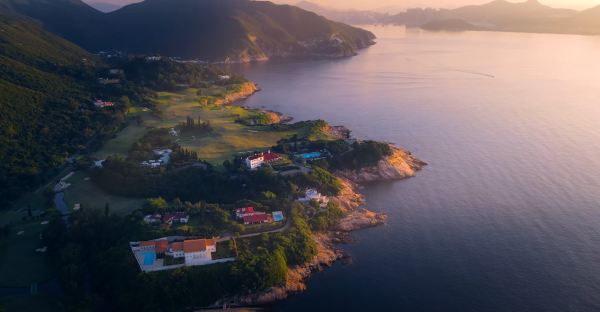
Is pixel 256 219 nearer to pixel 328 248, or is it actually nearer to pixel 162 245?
pixel 328 248

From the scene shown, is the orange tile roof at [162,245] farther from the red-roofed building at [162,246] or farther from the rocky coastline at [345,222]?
the rocky coastline at [345,222]

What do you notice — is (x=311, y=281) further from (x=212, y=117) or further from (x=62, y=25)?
(x=62, y=25)

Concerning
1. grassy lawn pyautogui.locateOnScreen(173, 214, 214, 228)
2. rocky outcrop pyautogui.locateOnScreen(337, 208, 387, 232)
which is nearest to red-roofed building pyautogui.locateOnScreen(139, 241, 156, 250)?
grassy lawn pyautogui.locateOnScreen(173, 214, 214, 228)

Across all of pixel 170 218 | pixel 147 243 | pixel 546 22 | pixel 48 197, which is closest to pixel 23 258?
pixel 48 197

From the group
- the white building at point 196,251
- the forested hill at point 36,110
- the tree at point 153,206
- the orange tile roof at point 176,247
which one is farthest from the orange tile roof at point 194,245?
the forested hill at point 36,110

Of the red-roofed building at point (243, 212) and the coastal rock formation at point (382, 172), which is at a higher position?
the red-roofed building at point (243, 212)

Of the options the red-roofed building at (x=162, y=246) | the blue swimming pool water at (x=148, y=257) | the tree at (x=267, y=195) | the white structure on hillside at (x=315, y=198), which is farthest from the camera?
the white structure on hillside at (x=315, y=198)
